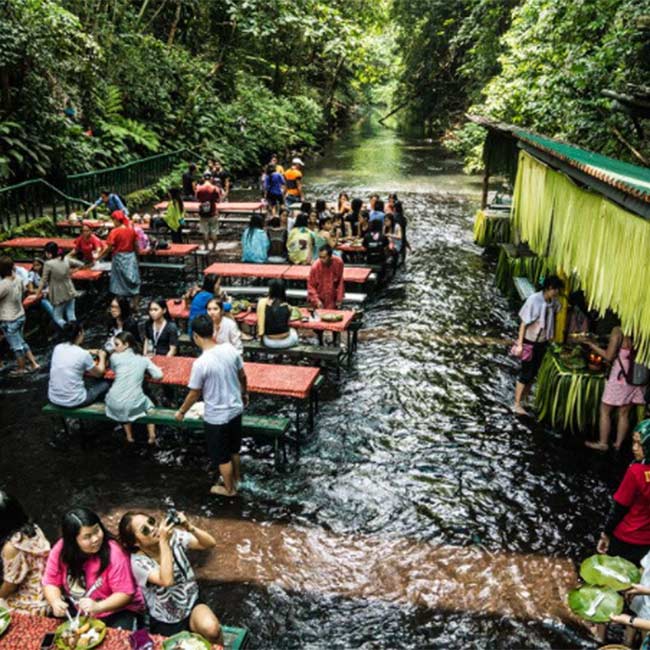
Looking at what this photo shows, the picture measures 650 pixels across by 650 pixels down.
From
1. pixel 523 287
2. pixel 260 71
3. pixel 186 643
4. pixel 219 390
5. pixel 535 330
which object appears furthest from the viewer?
pixel 260 71

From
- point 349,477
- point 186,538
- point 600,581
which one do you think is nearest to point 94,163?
point 349,477

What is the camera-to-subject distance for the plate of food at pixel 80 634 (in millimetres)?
3572

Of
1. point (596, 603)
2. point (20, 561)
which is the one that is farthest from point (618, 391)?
point (20, 561)

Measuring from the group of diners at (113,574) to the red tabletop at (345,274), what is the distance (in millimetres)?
7451

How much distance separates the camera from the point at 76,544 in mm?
3934

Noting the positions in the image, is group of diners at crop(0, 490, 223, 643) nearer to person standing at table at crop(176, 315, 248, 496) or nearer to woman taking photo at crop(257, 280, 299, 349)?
person standing at table at crop(176, 315, 248, 496)

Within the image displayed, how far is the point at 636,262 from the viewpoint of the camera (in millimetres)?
5090

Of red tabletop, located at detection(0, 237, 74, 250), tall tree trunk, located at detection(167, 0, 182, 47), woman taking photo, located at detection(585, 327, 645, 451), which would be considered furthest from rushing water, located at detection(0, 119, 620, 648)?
tall tree trunk, located at detection(167, 0, 182, 47)

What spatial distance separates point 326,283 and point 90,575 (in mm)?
6513

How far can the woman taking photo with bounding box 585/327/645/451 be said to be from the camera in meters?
6.73

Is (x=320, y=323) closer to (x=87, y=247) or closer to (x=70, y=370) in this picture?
(x=70, y=370)

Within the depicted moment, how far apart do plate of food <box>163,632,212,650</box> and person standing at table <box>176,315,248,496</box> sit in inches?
102

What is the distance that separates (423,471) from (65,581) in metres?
4.05

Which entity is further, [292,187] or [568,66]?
[292,187]
